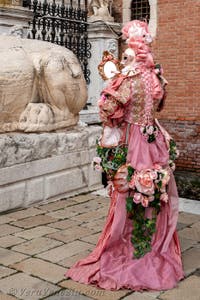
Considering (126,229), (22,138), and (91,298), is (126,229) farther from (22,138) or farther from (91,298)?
(22,138)

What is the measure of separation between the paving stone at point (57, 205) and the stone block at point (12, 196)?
32 cm

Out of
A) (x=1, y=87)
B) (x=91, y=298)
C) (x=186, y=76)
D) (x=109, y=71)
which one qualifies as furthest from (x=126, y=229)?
(x=186, y=76)

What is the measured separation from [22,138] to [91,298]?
2544 millimetres

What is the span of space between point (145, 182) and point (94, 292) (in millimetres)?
897

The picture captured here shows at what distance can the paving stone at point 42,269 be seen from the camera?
3863mm

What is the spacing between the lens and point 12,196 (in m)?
5.52

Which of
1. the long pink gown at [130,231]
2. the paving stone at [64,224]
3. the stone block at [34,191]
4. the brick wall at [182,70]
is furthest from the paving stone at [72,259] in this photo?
the brick wall at [182,70]

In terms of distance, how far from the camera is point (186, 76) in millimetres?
9875

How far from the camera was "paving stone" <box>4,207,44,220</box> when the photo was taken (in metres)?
5.45

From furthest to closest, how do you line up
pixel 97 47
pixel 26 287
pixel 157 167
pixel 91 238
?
pixel 97 47
pixel 91 238
pixel 157 167
pixel 26 287

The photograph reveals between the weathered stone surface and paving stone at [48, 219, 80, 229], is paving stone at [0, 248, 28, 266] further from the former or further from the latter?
paving stone at [48, 219, 80, 229]

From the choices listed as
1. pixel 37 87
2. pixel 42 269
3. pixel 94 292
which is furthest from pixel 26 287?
pixel 37 87

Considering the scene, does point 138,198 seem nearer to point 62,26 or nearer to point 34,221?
point 34,221

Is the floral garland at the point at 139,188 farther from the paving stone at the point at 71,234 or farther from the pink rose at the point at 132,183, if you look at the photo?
the paving stone at the point at 71,234
